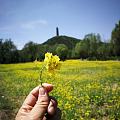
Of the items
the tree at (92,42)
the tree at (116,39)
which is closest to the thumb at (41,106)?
the tree at (116,39)

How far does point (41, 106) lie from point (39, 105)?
19 millimetres

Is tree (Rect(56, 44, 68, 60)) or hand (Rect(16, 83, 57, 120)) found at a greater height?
tree (Rect(56, 44, 68, 60))

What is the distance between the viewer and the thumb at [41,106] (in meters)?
1.49

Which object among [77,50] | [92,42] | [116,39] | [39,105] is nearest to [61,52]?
[77,50]

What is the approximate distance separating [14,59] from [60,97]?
165 ft

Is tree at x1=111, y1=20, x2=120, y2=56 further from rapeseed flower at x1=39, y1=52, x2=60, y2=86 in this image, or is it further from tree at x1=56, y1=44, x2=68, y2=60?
rapeseed flower at x1=39, y1=52, x2=60, y2=86

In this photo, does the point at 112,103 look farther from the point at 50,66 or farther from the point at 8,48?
the point at 8,48

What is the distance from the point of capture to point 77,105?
331 inches

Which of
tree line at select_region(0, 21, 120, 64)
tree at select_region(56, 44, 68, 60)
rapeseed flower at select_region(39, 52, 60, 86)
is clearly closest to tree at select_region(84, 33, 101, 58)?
tree line at select_region(0, 21, 120, 64)

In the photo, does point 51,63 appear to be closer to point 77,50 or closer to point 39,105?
point 39,105

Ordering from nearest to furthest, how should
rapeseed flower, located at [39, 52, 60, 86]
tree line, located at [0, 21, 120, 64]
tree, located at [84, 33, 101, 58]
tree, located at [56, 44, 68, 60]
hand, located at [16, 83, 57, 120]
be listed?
hand, located at [16, 83, 57, 120], rapeseed flower, located at [39, 52, 60, 86], tree line, located at [0, 21, 120, 64], tree, located at [56, 44, 68, 60], tree, located at [84, 33, 101, 58]

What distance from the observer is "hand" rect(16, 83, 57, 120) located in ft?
4.88

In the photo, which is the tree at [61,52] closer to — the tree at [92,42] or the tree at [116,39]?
the tree at [92,42]

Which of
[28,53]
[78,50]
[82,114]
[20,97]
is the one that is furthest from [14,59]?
[82,114]
